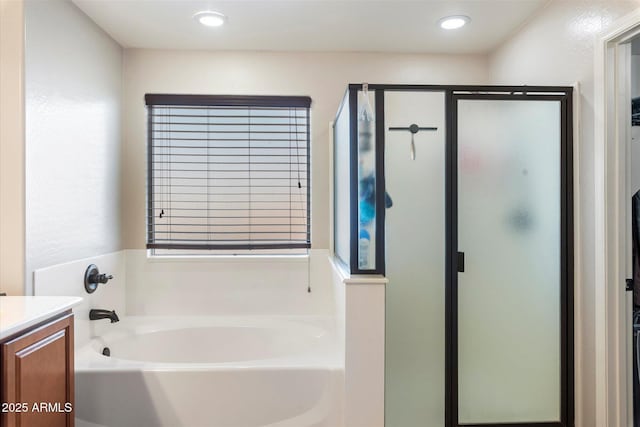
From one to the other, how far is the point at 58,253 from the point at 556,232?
2.66 metres

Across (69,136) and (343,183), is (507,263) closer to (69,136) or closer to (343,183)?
(343,183)

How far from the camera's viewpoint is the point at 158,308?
9.04 ft

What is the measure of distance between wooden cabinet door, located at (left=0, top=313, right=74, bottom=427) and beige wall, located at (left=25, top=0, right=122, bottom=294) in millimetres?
512

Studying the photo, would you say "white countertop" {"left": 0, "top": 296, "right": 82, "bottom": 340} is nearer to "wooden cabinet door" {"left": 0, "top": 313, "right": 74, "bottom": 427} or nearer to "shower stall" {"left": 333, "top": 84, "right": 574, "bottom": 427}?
"wooden cabinet door" {"left": 0, "top": 313, "right": 74, "bottom": 427}

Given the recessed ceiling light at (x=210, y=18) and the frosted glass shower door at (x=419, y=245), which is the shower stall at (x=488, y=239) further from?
the recessed ceiling light at (x=210, y=18)

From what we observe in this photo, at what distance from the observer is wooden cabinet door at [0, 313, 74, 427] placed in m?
1.22

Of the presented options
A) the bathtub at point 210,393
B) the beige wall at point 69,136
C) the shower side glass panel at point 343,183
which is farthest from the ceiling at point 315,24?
the bathtub at point 210,393

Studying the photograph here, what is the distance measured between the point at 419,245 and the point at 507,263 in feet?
1.56

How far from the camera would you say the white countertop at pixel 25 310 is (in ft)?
4.13

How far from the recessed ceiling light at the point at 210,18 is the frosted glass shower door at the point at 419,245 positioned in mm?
1206

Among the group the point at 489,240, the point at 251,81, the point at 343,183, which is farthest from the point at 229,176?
the point at 489,240

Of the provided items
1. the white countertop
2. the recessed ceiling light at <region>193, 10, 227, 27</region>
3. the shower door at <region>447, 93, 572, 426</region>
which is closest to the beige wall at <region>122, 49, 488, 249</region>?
the recessed ceiling light at <region>193, 10, 227, 27</region>

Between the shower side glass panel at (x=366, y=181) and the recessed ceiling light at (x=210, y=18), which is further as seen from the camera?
the recessed ceiling light at (x=210, y=18)

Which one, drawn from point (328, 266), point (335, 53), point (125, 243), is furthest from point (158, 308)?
point (335, 53)
